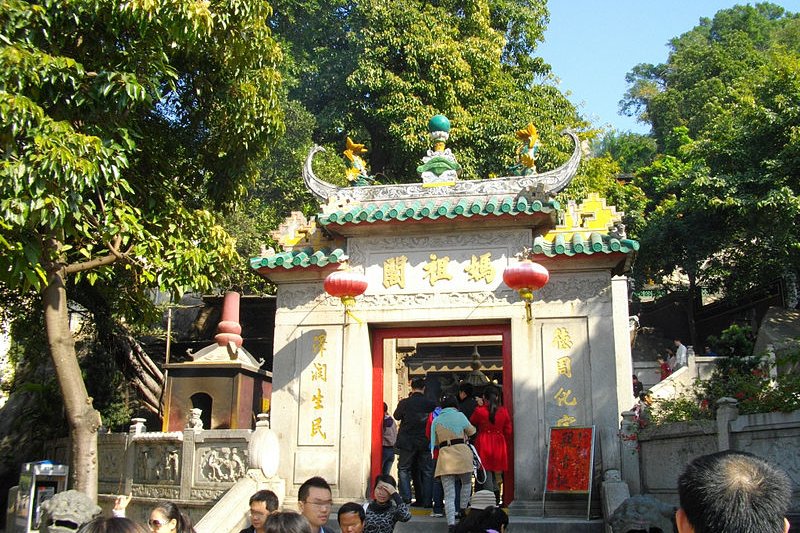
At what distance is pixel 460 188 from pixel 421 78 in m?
12.6

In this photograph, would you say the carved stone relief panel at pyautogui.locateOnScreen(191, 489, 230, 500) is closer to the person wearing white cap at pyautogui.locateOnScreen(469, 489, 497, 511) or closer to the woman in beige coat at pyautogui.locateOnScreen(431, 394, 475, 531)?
the woman in beige coat at pyautogui.locateOnScreen(431, 394, 475, 531)

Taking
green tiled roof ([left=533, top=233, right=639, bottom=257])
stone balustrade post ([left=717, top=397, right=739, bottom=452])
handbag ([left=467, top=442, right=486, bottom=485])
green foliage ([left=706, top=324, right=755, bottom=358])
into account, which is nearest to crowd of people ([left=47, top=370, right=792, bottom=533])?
handbag ([left=467, top=442, right=486, bottom=485])

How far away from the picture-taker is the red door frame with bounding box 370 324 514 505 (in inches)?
433

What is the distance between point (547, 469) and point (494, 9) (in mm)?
20075

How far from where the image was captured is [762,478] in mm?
2354

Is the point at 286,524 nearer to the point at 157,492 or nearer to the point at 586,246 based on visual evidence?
the point at 586,246

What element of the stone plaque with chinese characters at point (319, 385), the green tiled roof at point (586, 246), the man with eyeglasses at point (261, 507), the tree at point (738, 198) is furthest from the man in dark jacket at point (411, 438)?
the tree at point (738, 198)

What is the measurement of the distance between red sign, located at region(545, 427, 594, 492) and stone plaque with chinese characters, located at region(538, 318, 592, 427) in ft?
1.12

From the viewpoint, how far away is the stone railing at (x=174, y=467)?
35.2 feet

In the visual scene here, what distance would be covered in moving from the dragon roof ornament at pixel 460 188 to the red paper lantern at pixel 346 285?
1.60 m

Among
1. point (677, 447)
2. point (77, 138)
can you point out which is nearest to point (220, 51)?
point (77, 138)

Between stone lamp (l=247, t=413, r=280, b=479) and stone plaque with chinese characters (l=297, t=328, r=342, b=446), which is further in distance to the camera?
stone plaque with chinese characters (l=297, t=328, r=342, b=446)

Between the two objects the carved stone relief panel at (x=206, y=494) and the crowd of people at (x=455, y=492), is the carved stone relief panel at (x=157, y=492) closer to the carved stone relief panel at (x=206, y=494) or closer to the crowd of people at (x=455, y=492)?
the carved stone relief panel at (x=206, y=494)

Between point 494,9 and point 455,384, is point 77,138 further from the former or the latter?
point 494,9
